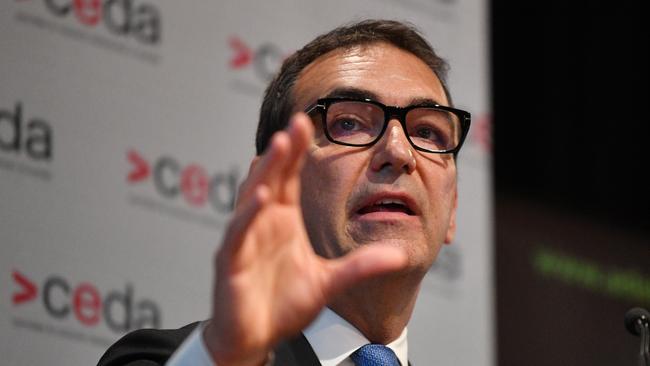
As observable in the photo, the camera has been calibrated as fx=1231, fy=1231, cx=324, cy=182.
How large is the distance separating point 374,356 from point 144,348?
1.46 feet

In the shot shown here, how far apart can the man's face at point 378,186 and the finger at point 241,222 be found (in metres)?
0.78

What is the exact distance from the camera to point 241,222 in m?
1.55

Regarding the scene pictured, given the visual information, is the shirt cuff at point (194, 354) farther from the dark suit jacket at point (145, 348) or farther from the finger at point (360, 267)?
the dark suit jacket at point (145, 348)

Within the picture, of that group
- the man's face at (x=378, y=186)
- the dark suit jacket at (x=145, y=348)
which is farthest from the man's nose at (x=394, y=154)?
the dark suit jacket at (x=145, y=348)

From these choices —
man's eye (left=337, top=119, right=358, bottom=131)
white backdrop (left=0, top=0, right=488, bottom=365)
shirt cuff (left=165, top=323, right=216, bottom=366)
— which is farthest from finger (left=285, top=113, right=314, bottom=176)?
white backdrop (left=0, top=0, right=488, bottom=365)

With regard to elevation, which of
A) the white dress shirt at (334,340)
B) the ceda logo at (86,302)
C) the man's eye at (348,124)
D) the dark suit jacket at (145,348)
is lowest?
the ceda logo at (86,302)

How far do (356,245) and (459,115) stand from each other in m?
0.41

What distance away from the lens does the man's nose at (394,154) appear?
7.69 feet

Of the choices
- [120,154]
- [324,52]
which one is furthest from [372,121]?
[120,154]

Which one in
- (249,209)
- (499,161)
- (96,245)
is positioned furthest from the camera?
(499,161)

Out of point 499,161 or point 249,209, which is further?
point 499,161

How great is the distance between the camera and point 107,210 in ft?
10.4

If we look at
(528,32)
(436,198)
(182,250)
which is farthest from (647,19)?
(436,198)

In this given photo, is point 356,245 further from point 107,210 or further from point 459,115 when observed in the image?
point 107,210
